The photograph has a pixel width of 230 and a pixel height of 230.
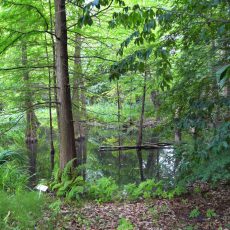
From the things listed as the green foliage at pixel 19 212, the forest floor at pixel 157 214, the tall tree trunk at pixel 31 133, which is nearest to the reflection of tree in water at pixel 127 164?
the tall tree trunk at pixel 31 133

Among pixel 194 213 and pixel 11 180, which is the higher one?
pixel 11 180

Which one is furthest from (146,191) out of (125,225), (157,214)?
(125,225)

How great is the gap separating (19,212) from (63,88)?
3038 mm

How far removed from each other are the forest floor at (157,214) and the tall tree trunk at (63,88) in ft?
4.38

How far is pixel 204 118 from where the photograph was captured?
398 cm

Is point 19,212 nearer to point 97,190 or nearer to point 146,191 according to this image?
point 97,190

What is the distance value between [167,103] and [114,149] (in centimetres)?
771

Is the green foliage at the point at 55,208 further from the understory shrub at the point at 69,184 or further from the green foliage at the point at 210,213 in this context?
the green foliage at the point at 210,213

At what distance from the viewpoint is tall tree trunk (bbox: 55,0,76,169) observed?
575 centimetres

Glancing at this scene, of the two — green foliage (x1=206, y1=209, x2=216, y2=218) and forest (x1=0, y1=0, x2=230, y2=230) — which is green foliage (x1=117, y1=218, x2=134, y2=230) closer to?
forest (x1=0, y1=0, x2=230, y2=230)

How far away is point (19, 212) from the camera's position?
333 cm

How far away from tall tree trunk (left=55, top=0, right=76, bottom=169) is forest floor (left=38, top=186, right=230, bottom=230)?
1334mm

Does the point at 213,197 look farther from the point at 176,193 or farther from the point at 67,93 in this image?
the point at 67,93

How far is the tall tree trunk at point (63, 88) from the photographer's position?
575 centimetres
